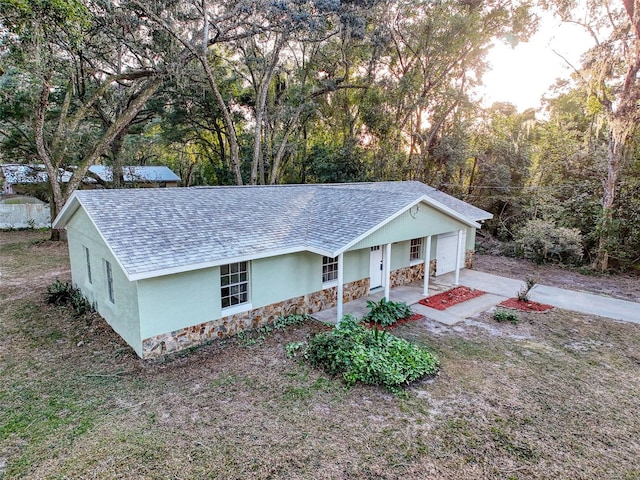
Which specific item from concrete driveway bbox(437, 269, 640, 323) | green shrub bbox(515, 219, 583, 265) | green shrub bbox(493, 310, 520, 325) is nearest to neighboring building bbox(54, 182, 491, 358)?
concrete driveway bbox(437, 269, 640, 323)

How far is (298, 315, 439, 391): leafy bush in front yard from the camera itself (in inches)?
258

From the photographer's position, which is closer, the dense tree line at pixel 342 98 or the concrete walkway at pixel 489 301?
the concrete walkway at pixel 489 301

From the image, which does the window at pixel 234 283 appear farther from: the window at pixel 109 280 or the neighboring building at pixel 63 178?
the neighboring building at pixel 63 178

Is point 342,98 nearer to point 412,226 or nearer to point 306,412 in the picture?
point 412,226

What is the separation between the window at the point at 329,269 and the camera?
1045 cm

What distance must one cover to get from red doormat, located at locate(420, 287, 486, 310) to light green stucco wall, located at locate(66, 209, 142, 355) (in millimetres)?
7860

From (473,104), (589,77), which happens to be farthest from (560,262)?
(473,104)

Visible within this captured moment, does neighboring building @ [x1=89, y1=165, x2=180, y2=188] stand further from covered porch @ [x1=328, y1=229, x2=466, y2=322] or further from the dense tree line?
covered porch @ [x1=328, y1=229, x2=466, y2=322]

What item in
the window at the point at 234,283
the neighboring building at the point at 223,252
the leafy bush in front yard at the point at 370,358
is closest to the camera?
the leafy bush in front yard at the point at 370,358

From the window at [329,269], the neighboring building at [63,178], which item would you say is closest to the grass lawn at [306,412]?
the window at [329,269]

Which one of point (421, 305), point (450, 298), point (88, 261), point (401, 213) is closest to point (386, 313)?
point (421, 305)

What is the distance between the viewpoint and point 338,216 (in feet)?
35.3

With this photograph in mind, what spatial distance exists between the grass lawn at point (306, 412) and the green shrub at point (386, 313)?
0.55 meters

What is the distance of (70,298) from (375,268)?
941cm
